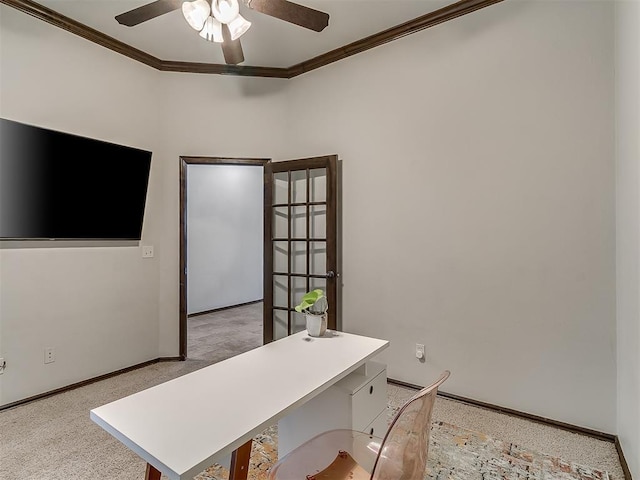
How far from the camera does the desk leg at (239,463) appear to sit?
1282 millimetres

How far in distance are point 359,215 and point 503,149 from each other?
127cm

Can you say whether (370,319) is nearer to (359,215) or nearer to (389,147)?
(359,215)

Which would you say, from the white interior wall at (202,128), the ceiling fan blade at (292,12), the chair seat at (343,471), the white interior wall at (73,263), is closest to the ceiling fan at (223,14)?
the ceiling fan blade at (292,12)

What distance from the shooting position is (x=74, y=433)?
233cm

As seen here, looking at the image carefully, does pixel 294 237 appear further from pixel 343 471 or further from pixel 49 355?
pixel 343 471

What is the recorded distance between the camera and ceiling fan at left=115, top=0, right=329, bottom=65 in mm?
1926

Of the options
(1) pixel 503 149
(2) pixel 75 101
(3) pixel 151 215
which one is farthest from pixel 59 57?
(1) pixel 503 149

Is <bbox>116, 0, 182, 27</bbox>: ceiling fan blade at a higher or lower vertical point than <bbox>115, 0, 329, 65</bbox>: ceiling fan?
higher

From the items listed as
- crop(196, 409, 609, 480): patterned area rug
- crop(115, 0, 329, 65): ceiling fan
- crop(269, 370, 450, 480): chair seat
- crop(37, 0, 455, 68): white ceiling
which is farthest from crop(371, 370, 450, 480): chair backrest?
crop(37, 0, 455, 68): white ceiling

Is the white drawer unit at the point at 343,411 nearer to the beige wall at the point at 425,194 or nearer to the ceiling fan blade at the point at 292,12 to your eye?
the beige wall at the point at 425,194

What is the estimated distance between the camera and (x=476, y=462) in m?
2.01

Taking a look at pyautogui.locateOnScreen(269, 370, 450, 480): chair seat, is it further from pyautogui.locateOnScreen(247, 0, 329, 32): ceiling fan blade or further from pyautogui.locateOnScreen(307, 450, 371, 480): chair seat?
pyautogui.locateOnScreen(247, 0, 329, 32): ceiling fan blade

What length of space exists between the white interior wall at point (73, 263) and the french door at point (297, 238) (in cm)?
113

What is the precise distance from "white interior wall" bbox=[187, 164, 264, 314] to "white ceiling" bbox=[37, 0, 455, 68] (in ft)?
7.58
